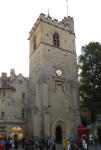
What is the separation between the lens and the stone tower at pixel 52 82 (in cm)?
2175

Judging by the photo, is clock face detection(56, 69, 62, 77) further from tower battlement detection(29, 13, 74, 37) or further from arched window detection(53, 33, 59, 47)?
tower battlement detection(29, 13, 74, 37)

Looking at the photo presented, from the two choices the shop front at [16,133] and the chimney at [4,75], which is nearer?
the shop front at [16,133]

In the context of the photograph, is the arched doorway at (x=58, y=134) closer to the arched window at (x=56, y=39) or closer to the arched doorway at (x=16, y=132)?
the arched doorway at (x=16, y=132)

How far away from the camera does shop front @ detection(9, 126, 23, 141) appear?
84.6ft

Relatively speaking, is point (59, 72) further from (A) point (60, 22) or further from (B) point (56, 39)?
(A) point (60, 22)

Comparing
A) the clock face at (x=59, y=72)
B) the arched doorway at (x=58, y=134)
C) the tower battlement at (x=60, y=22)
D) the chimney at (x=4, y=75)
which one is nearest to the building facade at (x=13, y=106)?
the chimney at (x=4, y=75)

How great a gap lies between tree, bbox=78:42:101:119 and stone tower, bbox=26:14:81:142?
2669 mm

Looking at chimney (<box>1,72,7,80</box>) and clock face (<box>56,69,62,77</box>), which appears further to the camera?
chimney (<box>1,72,7,80</box>)

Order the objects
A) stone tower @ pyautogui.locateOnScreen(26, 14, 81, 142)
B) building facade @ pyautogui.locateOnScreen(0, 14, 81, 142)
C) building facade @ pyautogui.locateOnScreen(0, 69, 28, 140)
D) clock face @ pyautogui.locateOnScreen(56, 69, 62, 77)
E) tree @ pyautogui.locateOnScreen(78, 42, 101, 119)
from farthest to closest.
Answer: tree @ pyautogui.locateOnScreen(78, 42, 101, 119) < building facade @ pyautogui.locateOnScreen(0, 69, 28, 140) < clock face @ pyautogui.locateOnScreen(56, 69, 62, 77) < building facade @ pyautogui.locateOnScreen(0, 14, 81, 142) < stone tower @ pyautogui.locateOnScreen(26, 14, 81, 142)

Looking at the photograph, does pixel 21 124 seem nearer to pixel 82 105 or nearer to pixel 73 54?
pixel 82 105

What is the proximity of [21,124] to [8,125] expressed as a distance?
2320 millimetres

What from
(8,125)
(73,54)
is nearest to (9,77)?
(8,125)

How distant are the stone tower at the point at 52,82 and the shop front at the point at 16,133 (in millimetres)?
1801

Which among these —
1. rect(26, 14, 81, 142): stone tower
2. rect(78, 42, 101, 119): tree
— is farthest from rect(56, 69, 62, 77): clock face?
rect(78, 42, 101, 119): tree
